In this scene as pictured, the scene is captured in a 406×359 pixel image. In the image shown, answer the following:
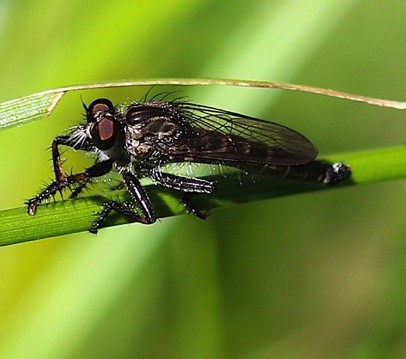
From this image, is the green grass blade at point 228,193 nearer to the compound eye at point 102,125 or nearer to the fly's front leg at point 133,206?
the fly's front leg at point 133,206

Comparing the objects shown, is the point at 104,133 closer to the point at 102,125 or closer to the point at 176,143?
the point at 102,125

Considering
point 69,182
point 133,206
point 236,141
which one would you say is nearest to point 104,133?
point 69,182

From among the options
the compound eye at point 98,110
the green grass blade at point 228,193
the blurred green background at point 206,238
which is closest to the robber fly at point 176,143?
the compound eye at point 98,110

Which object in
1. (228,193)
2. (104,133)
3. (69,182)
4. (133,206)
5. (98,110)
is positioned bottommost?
(228,193)

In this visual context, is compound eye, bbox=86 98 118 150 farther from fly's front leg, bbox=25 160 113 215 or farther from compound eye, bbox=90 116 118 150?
fly's front leg, bbox=25 160 113 215

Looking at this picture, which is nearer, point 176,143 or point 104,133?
point 104,133

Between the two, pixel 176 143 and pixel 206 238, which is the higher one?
pixel 176 143

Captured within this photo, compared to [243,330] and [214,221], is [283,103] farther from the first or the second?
[243,330]
